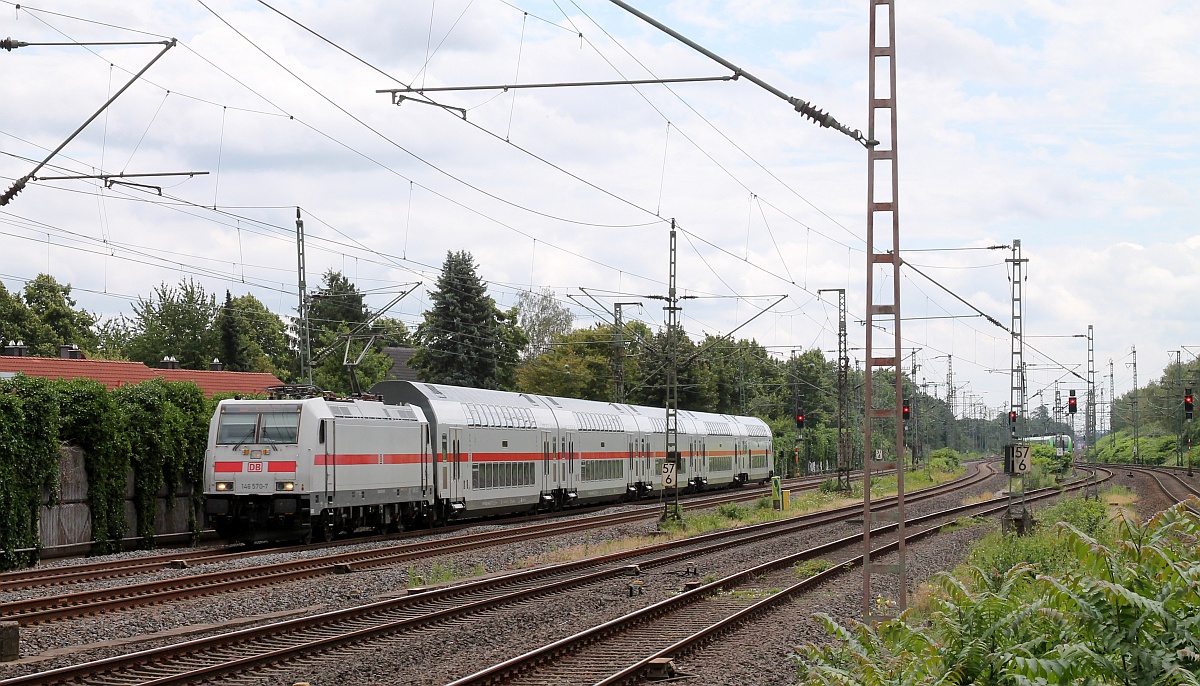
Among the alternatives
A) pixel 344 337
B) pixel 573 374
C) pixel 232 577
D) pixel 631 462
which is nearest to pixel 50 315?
pixel 344 337

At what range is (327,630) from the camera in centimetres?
1483

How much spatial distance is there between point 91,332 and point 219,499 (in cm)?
5853

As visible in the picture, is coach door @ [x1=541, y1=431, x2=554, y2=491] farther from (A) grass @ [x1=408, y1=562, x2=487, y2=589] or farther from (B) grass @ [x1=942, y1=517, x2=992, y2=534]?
(A) grass @ [x1=408, y1=562, x2=487, y2=589]

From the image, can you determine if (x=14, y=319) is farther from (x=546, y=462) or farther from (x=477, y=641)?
(x=477, y=641)

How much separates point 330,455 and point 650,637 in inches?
516

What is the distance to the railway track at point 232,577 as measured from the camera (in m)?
→ 15.9

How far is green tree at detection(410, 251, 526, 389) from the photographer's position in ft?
229

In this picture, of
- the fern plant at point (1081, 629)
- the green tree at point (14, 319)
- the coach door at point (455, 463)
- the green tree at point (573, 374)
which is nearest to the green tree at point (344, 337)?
the green tree at point (573, 374)

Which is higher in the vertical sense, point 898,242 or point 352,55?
point 352,55

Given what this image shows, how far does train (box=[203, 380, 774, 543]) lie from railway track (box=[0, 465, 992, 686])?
22.0 ft

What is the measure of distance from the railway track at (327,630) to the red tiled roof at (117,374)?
2463 centimetres

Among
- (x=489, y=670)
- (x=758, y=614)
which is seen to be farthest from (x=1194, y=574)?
(x=758, y=614)

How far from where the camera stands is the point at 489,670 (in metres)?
11.8

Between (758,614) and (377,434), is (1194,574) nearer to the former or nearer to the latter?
(758,614)
